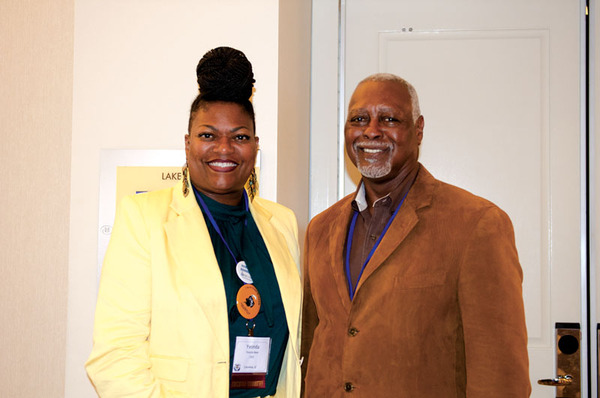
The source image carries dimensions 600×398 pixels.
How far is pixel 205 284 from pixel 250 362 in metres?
0.30

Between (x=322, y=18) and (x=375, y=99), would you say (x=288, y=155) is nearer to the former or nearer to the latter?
(x=375, y=99)

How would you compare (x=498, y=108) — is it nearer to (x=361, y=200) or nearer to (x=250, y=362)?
(x=361, y=200)

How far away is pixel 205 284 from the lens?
187 centimetres

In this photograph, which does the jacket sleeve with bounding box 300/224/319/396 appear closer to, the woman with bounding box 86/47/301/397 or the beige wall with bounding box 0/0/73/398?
the woman with bounding box 86/47/301/397

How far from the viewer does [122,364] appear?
1.79 meters

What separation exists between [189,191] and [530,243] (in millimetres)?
1967

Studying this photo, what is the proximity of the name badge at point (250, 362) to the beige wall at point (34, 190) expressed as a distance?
3.50 ft

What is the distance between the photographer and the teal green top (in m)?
1.93

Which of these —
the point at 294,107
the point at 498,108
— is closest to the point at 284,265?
the point at 294,107

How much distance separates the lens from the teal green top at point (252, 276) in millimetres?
1930

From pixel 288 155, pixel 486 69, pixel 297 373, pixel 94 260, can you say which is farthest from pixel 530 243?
pixel 94 260

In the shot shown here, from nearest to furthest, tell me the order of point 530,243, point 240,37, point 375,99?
point 375,99 < point 240,37 < point 530,243

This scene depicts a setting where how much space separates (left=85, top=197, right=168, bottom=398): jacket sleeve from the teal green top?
0.26 meters

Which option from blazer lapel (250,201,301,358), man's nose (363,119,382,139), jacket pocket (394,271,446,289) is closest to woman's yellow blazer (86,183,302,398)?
blazer lapel (250,201,301,358)
